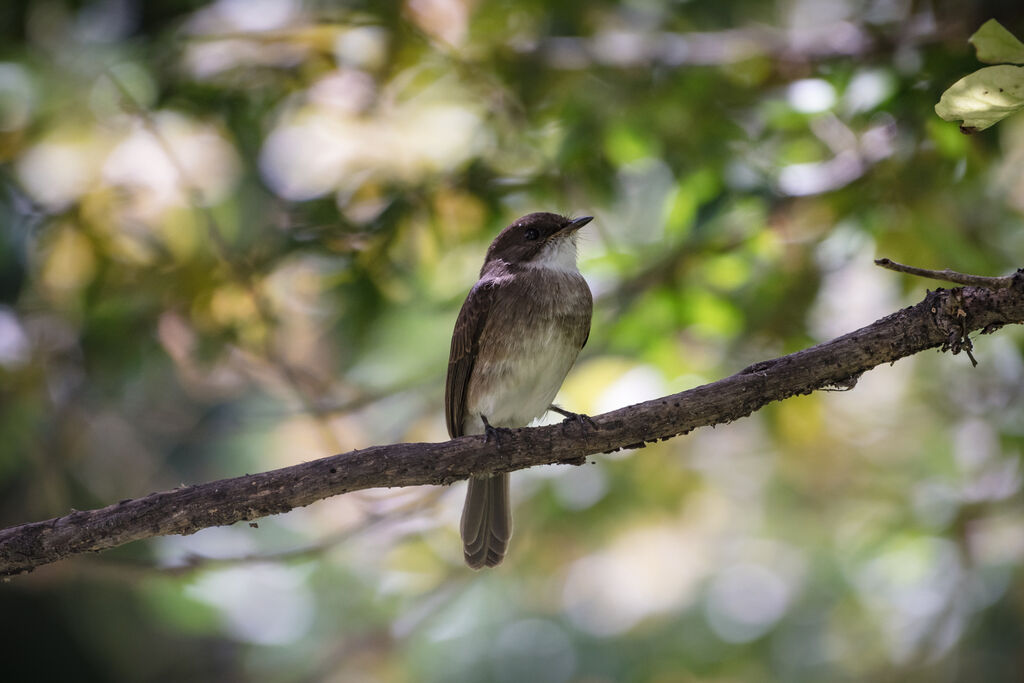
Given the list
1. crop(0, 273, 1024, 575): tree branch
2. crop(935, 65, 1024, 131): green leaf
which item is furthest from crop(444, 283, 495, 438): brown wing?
crop(935, 65, 1024, 131): green leaf

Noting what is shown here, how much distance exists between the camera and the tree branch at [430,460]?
2.59 metres

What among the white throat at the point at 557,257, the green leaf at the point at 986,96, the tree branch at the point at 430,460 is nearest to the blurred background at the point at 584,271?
the white throat at the point at 557,257

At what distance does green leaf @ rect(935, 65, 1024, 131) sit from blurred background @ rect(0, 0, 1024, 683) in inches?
79.8

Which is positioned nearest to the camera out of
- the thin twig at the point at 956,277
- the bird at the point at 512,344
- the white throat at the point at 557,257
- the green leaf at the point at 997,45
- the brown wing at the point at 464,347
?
the green leaf at the point at 997,45

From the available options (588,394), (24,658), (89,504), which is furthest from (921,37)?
(24,658)

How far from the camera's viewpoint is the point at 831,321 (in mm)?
4902

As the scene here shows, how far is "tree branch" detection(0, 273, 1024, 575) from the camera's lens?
2.59 metres

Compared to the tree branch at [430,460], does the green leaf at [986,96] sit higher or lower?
higher

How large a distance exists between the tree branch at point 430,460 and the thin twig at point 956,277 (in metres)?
0.23

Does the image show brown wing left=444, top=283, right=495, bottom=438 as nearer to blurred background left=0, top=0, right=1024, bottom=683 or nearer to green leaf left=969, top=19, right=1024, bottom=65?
blurred background left=0, top=0, right=1024, bottom=683

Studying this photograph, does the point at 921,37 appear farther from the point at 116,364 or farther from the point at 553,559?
the point at 116,364

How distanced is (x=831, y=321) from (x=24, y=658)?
5690 millimetres

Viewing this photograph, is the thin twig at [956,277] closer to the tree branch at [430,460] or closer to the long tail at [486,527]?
the tree branch at [430,460]

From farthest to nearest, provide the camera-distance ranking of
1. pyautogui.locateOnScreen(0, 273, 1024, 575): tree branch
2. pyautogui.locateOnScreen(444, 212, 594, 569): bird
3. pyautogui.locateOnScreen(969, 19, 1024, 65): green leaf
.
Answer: pyautogui.locateOnScreen(444, 212, 594, 569): bird < pyautogui.locateOnScreen(0, 273, 1024, 575): tree branch < pyautogui.locateOnScreen(969, 19, 1024, 65): green leaf
